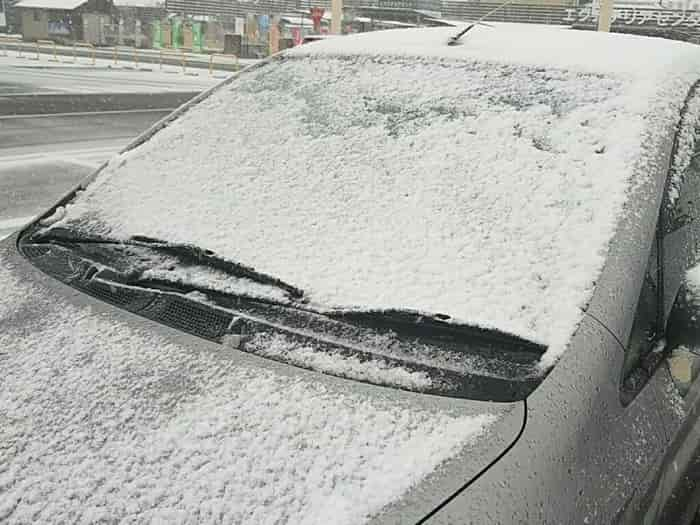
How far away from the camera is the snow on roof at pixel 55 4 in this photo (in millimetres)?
41875

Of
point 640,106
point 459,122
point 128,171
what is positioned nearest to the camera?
point 640,106

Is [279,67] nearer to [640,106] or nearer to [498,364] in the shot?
[640,106]

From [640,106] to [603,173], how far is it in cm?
28

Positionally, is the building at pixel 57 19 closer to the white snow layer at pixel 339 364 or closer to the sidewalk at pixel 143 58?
the sidewalk at pixel 143 58

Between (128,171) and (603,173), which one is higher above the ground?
(603,173)

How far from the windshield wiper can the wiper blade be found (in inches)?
6.2

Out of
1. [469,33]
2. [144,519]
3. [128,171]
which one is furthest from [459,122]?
[144,519]

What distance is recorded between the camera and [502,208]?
1620mm

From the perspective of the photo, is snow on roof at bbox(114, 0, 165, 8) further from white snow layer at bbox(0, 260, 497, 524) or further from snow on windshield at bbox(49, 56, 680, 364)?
white snow layer at bbox(0, 260, 497, 524)

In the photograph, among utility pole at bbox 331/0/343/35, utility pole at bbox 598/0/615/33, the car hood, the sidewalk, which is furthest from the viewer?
the sidewalk

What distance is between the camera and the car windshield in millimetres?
1486

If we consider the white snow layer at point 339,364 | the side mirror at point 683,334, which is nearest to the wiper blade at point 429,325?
the white snow layer at point 339,364

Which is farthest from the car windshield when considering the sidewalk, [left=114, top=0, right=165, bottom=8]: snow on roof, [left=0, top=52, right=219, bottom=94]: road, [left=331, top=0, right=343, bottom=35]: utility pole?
[left=114, top=0, right=165, bottom=8]: snow on roof

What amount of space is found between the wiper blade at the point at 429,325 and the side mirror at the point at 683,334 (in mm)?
358
